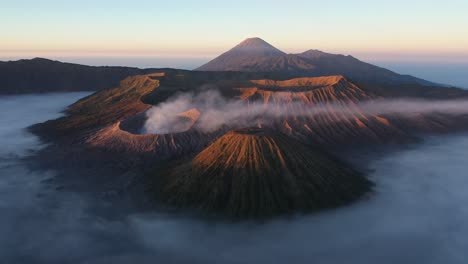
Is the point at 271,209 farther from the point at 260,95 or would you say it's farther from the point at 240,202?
the point at 260,95

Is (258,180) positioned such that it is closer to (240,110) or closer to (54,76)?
(240,110)

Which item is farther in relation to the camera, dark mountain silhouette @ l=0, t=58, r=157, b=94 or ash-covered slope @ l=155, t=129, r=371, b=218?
dark mountain silhouette @ l=0, t=58, r=157, b=94

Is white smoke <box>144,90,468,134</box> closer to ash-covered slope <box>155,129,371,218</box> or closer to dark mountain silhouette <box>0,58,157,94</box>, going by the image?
ash-covered slope <box>155,129,371,218</box>

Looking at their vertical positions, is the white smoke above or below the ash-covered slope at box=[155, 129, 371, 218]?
above

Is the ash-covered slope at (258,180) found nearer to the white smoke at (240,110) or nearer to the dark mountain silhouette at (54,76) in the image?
the white smoke at (240,110)

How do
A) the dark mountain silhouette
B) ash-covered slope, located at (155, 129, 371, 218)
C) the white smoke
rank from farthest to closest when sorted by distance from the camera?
the dark mountain silhouette → the white smoke → ash-covered slope, located at (155, 129, 371, 218)

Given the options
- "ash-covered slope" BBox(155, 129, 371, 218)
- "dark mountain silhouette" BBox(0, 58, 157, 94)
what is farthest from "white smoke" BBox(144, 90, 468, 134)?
"dark mountain silhouette" BBox(0, 58, 157, 94)

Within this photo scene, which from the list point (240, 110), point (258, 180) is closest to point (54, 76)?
point (240, 110)

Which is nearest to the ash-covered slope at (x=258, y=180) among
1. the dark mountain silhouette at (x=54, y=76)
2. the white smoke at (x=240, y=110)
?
the white smoke at (x=240, y=110)
